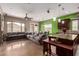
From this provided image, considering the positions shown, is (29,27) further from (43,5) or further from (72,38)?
(72,38)

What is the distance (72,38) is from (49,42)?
556 millimetres

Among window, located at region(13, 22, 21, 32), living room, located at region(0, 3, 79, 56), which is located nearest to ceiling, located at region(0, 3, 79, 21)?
living room, located at region(0, 3, 79, 56)

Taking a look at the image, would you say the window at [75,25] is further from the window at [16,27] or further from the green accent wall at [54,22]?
the window at [16,27]

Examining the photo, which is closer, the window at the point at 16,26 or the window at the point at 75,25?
the window at the point at 75,25

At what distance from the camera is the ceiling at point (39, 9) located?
2.46m

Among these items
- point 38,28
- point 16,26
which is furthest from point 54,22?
point 16,26

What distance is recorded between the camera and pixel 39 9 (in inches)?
99.4

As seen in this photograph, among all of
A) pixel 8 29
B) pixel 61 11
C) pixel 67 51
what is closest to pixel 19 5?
pixel 8 29

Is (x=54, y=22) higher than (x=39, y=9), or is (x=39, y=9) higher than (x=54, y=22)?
(x=39, y=9)

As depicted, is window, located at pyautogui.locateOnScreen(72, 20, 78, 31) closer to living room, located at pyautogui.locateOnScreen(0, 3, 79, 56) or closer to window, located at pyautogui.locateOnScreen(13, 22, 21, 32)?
living room, located at pyautogui.locateOnScreen(0, 3, 79, 56)

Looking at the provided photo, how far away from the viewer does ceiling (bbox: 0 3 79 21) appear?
2455 millimetres

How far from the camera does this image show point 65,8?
2.46 metres

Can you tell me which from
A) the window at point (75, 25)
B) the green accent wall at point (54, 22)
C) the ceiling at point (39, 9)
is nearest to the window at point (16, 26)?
the ceiling at point (39, 9)

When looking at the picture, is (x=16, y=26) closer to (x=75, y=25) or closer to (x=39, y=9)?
(x=39, y=9)
